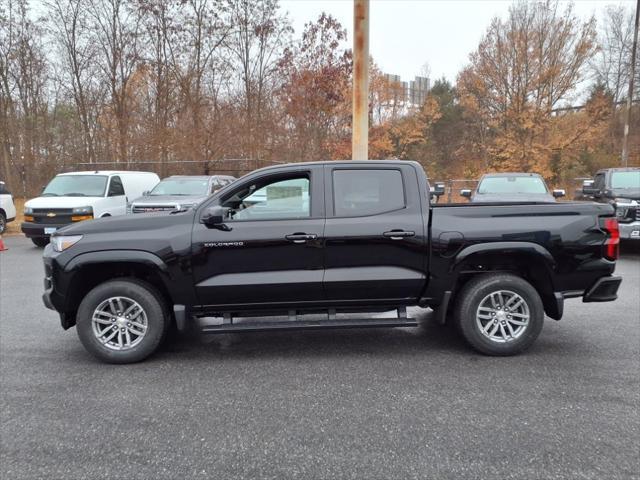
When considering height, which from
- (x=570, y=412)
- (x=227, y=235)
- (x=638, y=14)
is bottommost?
(x=570, y=412)

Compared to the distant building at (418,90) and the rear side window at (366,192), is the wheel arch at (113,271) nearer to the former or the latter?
the rear side window at (366,192)

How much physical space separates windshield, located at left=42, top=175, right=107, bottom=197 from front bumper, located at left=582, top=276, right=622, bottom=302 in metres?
11.3

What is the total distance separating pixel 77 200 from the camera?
11070 millimetres

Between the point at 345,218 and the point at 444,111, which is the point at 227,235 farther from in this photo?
the point at 444,111

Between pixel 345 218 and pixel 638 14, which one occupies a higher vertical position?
pixel 638 14

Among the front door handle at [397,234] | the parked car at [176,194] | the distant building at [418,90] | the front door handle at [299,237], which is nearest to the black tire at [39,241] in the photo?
the parked car at [176,194]

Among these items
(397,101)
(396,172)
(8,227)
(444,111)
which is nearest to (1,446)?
(396,172)

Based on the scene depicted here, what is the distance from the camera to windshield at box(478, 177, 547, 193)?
38.6 ft

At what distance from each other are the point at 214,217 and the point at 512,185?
1014 centimetres

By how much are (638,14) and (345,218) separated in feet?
82.2

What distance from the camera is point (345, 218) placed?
4.17 meters

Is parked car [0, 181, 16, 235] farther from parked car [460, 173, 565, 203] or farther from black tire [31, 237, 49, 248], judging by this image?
parked car [460, 173, 565, 203]

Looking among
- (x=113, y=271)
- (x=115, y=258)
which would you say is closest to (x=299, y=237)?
(x=115, y=258)

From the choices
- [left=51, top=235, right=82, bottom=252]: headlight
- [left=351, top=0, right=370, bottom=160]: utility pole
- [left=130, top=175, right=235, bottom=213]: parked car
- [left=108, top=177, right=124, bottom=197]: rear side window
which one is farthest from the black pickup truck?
[left=108, top=177, right=124, bottom=197]: rear side window
